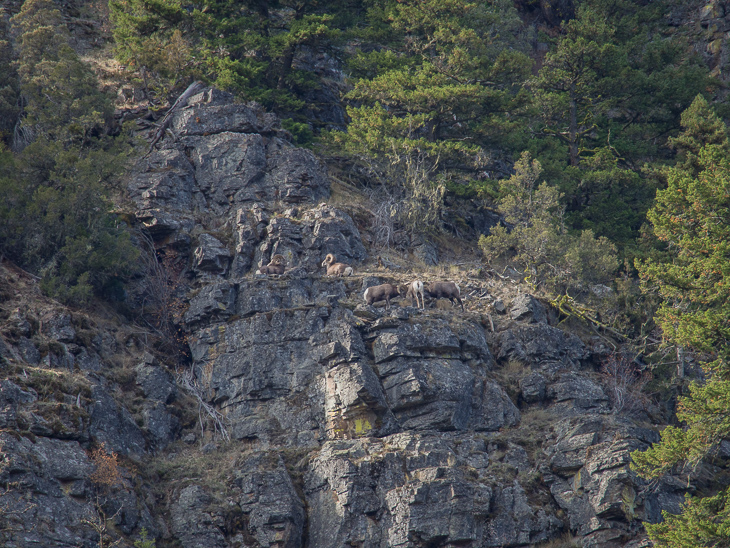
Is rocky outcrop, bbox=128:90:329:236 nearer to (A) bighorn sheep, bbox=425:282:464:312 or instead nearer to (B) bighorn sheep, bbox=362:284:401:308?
(B) bighorn sheep, bbox=362:284:401:308

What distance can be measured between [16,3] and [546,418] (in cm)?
3289

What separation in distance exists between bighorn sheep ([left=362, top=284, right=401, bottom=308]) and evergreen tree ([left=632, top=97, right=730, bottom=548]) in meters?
7.51

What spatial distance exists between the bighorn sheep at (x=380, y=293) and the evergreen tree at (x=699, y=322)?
751cm

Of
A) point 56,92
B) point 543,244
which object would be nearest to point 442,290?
point 543,244

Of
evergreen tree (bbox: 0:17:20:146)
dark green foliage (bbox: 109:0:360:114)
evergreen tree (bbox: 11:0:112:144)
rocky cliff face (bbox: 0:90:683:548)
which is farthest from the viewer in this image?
dark green foliage (bbox: 109:0:360:114)

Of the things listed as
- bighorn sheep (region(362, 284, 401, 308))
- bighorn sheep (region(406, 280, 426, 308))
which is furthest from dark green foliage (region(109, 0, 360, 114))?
bighorn sheep (region(406, 280, 426, 308))

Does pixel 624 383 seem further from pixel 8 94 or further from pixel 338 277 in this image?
pixel 8 94

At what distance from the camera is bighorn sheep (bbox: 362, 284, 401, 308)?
23.9 m

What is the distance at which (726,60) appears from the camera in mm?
43344

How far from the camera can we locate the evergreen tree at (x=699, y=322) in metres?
16.9

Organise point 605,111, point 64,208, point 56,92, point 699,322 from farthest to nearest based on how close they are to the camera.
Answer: point 605,111, point 56,92, point 64,208, point 699,322

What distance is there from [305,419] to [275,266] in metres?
5.94

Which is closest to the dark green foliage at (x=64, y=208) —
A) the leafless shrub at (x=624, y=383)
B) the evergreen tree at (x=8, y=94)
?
the evergreen tree at (x=8, y=94)

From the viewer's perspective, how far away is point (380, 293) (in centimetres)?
2391
